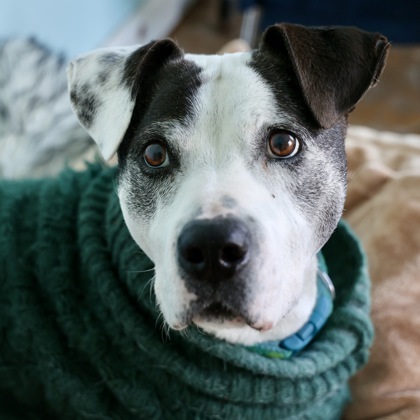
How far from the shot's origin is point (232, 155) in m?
1.18

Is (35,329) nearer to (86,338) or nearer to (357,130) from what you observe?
(86,338)

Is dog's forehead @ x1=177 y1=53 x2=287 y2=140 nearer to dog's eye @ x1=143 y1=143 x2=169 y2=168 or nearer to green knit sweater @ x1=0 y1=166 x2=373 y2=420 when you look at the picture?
dog's eye @ x1=143 y1=143 x2=169 y2=168

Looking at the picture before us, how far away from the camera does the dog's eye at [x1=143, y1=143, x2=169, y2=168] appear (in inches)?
49.2

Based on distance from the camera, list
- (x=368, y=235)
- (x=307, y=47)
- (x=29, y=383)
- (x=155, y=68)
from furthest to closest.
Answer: (x=368, y=235) → (x=29, y=383) → (x=155, y=68) → (x=307, y=47)

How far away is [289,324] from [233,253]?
0.50 m

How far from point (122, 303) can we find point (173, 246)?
1.22 ft

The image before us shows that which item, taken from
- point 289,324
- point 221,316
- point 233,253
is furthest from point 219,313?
point 289,324

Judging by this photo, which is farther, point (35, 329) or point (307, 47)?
A: point (35, 329)

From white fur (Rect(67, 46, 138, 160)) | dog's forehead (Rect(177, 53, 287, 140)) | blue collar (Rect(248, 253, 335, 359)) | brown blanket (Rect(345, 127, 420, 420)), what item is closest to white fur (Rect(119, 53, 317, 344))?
dog's forehead (Rect(177, 53, 287, 140))

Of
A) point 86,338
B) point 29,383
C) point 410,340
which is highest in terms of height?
point 86,338

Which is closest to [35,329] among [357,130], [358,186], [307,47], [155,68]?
[155,68]

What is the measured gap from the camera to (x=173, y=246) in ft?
3.56

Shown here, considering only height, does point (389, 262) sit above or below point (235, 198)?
below

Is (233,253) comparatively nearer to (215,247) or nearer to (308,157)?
(215,247)
